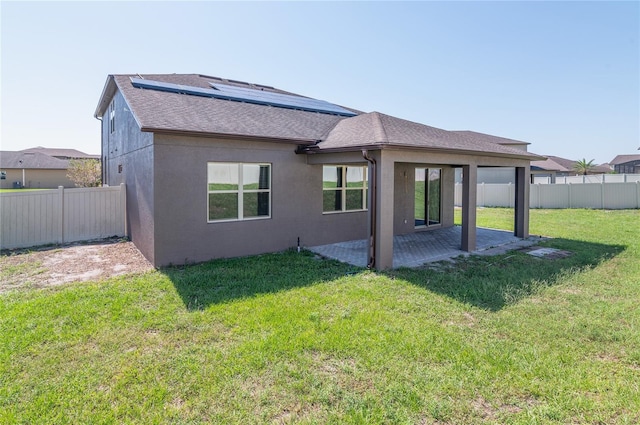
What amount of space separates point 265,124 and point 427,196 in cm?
688

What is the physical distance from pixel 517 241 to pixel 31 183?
4944cm

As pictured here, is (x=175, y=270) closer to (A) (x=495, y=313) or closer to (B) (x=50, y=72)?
(A) (x=495, y=313)

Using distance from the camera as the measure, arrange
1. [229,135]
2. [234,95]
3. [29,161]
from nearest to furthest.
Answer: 1. [229,135]
2. [234,95]
3. [29,161]

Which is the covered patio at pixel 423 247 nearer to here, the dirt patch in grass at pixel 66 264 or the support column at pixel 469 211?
the support column at pixel 469 211

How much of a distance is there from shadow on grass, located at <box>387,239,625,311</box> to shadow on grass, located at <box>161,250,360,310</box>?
1633 millimetres

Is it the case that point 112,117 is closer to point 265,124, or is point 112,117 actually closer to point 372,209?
point 265,124

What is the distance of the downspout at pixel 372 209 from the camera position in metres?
7.51

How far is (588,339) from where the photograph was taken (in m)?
4.20

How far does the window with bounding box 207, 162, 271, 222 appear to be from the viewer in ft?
26.6

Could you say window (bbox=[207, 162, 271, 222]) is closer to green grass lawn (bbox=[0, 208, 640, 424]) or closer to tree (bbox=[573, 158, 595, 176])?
green grass lawn (bbox=[0, 208, 640, 424])

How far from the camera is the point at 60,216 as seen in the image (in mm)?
10055

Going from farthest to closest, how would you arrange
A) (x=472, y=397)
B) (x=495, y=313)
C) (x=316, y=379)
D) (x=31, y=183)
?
(x=31, y=183), (x=495, y=313), (x=316, y=379), (x=472, y=397)

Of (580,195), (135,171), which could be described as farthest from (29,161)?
(580,195)

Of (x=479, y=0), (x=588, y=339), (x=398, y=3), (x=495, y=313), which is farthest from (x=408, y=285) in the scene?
(x=479, y=0)
